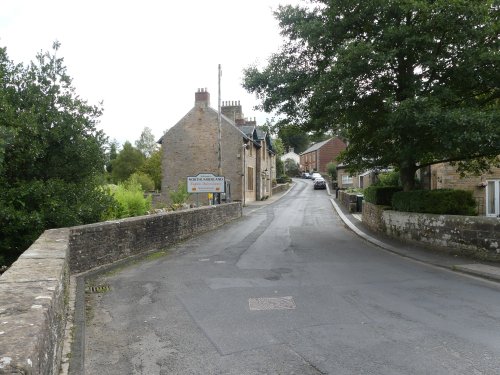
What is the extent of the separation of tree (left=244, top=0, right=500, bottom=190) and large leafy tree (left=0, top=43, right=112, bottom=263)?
6114 mm

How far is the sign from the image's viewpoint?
23.2 meters

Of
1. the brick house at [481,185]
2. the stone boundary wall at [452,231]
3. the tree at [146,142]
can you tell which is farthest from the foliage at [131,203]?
the tree at [146,142]

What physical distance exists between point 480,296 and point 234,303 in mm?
4074

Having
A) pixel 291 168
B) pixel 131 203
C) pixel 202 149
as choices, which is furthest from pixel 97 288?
pixel 291 168

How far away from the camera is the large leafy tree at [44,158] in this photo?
9023 mm

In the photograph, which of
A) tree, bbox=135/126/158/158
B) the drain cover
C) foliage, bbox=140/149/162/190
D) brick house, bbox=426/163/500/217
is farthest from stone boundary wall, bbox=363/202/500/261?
tree, bbox=135/126/158/158

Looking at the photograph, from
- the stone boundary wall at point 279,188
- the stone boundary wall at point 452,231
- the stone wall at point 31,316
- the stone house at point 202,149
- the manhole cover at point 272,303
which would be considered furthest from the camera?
the stone boundary wall at point 279,188

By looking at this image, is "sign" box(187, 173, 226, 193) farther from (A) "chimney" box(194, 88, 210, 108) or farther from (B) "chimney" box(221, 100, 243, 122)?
(B) "chimney" box(221, 100, 243, 122)

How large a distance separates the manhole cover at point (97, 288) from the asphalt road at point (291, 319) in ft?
0.36

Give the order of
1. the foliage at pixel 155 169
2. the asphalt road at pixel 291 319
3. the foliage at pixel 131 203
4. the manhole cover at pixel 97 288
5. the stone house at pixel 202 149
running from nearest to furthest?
the asphalt road at pixel 291 319 → the manhole cover at pixel 97 288 → the foliage at pixel 131 203 → the stone house at pixel 202 149 → the foliage at pixel 155 169

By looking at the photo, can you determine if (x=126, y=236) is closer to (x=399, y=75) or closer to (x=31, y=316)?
(x=31, y=316)

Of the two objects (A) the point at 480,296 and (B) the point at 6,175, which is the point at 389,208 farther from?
(B) the point at 6,175

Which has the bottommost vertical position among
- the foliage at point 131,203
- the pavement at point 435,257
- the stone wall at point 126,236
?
the pavement at point 435,257

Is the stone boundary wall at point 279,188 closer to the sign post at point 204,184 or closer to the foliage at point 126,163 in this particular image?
the foliage at point 126,163
